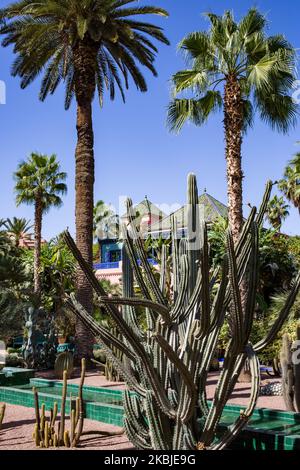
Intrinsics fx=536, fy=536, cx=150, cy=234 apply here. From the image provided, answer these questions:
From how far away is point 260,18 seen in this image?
48.1ft

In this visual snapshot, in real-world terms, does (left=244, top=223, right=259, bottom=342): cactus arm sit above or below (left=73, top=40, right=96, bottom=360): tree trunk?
below

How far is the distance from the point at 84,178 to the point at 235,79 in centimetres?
527

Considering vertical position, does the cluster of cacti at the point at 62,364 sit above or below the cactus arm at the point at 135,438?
below

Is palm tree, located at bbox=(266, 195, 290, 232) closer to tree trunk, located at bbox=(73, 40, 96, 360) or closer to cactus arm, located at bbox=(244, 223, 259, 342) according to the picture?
tree trunk, located at bbox=(73, 40, 96, 360)

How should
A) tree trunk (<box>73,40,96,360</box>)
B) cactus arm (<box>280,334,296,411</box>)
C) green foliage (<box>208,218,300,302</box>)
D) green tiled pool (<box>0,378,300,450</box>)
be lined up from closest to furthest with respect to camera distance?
green tiled pool (<box>0,378,300,450</box>), cactus arm (<box>280,334,296,411</box>), tree trunk (<box>73,40,96,360</box>), green foliage (<box>208,218,300,302</box>)

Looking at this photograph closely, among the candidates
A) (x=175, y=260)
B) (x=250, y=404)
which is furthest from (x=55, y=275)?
(x=250, y=404)

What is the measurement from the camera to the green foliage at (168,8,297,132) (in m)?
14.1

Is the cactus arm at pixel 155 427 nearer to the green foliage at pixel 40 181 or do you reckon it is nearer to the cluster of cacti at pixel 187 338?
the cluster of cacti at pixel 187 338

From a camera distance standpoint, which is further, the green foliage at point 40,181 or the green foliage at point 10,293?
the green foliage at point 40,181

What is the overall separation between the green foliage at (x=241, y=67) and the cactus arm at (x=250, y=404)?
10276 mm

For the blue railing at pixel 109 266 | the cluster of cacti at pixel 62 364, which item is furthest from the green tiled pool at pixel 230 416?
the blue railing at pixel 109 266

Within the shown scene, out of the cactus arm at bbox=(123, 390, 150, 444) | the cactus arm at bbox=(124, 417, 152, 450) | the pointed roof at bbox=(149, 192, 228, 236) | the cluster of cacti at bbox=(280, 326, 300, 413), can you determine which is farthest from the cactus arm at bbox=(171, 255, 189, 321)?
the pointed roof at bbox=(149, 192, 228, 236)

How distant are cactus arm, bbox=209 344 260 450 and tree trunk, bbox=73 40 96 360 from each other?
1093 cm

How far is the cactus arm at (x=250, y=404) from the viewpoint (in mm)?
4941
